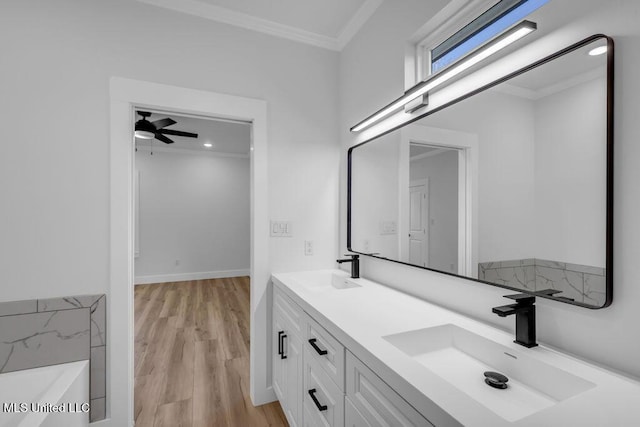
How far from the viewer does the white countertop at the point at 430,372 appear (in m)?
0.66

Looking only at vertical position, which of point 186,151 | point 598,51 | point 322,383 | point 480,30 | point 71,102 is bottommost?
point 322,383

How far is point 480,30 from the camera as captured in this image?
1.33m

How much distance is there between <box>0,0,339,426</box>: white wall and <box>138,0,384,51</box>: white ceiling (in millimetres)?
61

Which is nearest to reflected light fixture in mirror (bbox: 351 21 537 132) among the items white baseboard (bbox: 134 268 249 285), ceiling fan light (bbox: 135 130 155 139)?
ceiling fan light (bbox: 135 130 155 139)

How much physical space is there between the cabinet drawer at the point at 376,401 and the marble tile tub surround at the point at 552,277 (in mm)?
617

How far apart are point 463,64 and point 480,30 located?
0.23 m

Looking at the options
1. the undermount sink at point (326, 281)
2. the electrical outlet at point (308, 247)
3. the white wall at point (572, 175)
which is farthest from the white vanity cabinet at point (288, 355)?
the white wall at point (572, 175)

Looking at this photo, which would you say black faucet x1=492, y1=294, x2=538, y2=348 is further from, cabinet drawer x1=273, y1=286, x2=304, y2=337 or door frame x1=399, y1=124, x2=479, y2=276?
cabinet drawer x1=273, y1=286, x2=304, y2=337

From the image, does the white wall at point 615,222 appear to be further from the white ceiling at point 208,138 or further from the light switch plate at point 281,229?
the white ceiling at point 208,138

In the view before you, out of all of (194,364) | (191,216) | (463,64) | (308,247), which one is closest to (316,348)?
(308,247)

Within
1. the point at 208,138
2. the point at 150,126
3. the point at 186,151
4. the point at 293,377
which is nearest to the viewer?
the point at 293,377

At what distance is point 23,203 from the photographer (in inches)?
64.1

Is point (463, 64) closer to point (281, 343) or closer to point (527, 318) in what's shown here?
point (527, 318)

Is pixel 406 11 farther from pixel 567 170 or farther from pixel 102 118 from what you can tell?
pixel 102 118
